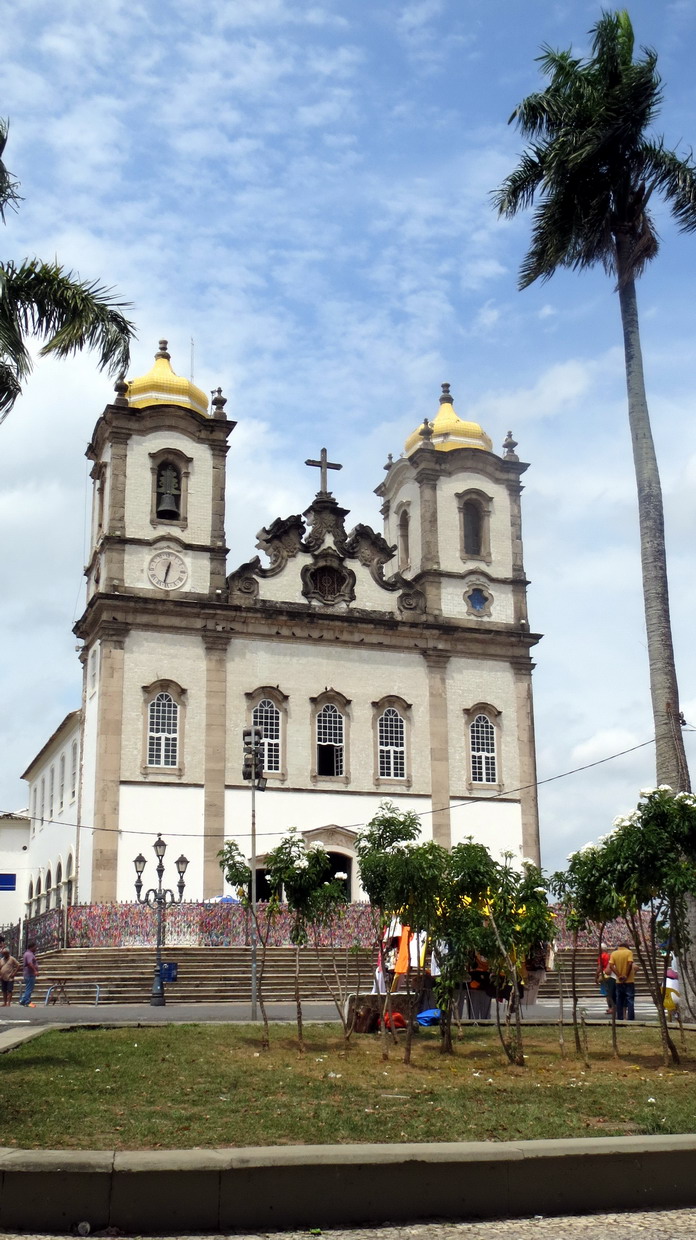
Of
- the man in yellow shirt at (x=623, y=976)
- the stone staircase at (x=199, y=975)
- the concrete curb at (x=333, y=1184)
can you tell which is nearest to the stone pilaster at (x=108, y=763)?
the stone staircase at (x=199, y=975)

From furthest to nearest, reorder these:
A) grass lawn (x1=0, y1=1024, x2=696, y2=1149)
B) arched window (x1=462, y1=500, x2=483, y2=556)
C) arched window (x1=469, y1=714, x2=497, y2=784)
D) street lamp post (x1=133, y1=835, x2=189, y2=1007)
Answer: arched window (x1=462, y1=500, x2=483, y2=556)
arched window (x1=469, y1=714, x2=497, y2=784)
street lamp post (x1=133, y1=835, x2=189, y2=1007)
grass lawn (x1=0, y1=1024, x2=696, y2=1149)

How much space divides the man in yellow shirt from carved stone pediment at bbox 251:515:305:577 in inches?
817

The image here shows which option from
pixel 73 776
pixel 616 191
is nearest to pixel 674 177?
pixel 616 191

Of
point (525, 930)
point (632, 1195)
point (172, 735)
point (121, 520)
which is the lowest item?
point (632, 1195)

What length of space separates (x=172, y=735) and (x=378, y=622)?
7310 mm

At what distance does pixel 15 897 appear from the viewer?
51.0 meters

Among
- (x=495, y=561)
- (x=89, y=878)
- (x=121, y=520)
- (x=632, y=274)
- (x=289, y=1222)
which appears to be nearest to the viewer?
(x=289, y=1222)

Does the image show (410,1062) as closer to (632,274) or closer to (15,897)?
(632,274)

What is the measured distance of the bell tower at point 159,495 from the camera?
36250 millimetres

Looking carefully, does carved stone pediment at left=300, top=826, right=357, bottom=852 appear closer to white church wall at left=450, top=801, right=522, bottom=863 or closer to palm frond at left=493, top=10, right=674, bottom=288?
white church wall at left=450, top=801, right=522, bottom=863

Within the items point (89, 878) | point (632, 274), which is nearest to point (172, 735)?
point (89, 878)

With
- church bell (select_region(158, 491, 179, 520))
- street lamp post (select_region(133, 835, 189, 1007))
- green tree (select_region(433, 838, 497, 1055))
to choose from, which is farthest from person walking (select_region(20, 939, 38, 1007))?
church bell (select_region(158, 491, 179, 520))

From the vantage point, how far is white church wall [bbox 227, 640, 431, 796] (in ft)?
119

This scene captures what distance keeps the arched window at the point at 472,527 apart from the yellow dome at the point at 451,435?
1.95m
